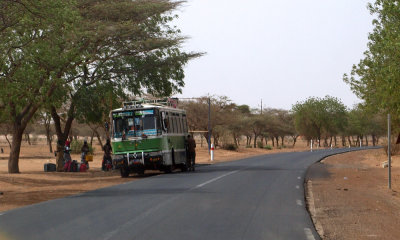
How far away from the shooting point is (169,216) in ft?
41.7

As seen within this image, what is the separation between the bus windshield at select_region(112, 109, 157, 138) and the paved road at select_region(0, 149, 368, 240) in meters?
7.89

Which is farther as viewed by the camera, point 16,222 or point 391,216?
point 391,216

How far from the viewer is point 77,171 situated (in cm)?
3366

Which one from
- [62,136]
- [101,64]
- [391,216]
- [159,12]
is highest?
[159,12]

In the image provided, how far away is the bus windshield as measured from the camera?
27656 mm

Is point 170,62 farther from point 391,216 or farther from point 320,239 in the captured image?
point 320,239

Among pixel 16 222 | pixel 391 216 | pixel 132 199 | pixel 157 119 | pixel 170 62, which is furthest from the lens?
pixel 170 62

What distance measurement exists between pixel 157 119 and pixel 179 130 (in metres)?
3.82

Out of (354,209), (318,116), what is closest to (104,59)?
(354,209)

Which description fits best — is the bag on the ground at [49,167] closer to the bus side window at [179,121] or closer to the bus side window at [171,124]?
the bus side window at [179,121]

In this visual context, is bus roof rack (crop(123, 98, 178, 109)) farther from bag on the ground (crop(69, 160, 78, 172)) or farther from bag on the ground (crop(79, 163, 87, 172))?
bag on the ground (crop(69, 160, 78, 172))

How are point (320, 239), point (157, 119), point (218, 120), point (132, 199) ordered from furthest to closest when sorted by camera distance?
point (218, 120) → point (157, 119) → point (132, 199) → point (320, 239)

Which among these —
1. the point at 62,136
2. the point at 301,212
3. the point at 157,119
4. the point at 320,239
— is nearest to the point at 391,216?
the point at 301,212

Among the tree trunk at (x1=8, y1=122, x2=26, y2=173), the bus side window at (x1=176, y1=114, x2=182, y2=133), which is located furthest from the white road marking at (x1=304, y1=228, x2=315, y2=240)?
the tree trunk at (x1=8, y1=122, x2=26, y2=173)
